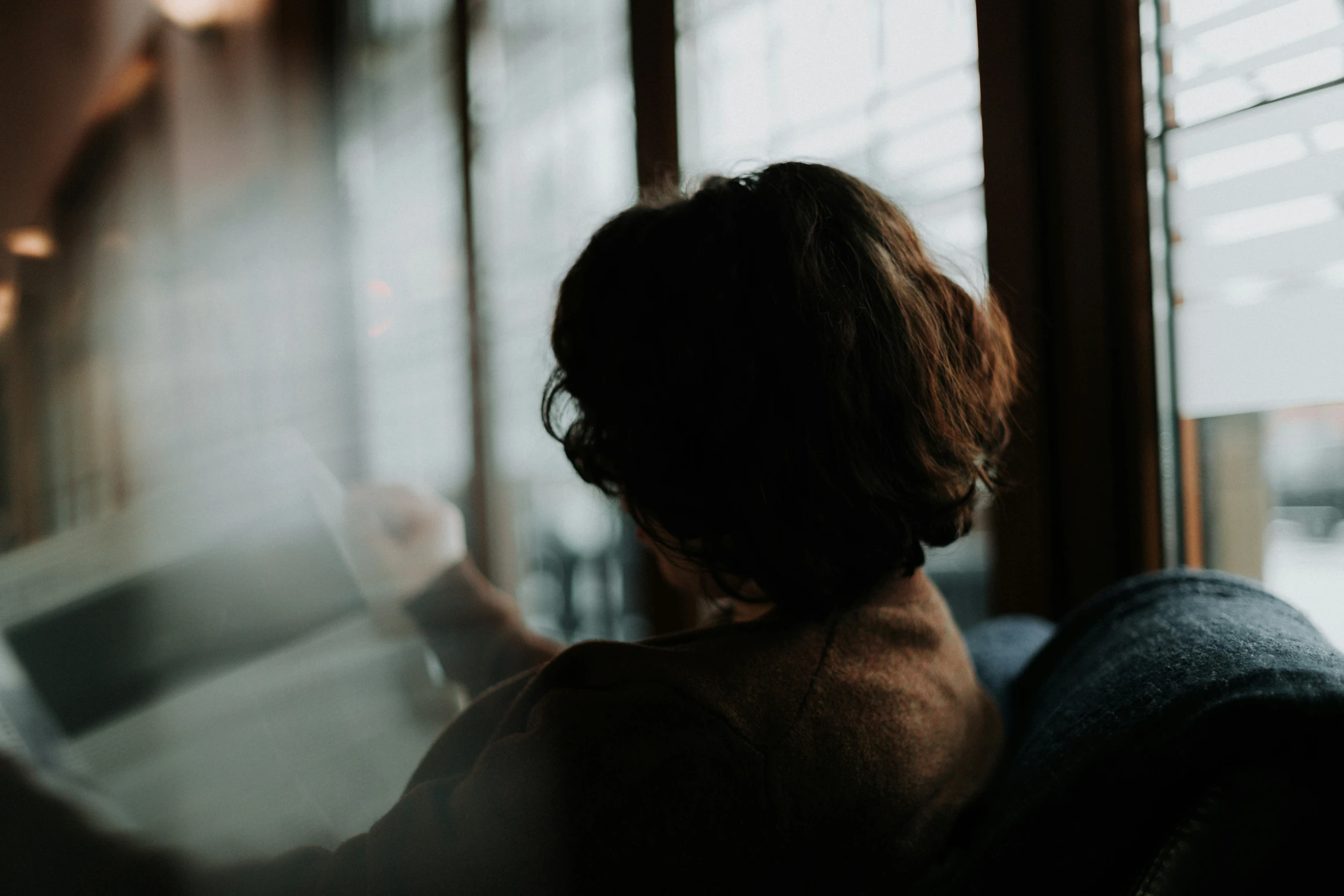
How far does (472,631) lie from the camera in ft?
2.76

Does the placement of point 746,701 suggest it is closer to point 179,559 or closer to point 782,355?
point 782,355

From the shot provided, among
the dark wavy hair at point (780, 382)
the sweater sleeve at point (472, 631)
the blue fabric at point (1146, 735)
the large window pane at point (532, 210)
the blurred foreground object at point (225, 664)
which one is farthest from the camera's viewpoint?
the large window pane at point (532, 210)

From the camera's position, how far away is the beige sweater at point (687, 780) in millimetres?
417

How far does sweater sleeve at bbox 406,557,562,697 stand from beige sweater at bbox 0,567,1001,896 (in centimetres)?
28

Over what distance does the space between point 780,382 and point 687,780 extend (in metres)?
0.22

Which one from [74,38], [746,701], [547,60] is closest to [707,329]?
[746,701]

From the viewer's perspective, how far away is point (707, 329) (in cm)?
47

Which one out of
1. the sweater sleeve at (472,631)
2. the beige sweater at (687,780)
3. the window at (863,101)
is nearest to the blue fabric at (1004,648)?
the window at (863,101)

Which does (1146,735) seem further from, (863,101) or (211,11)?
(211,11)

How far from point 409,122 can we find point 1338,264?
1.39 meters

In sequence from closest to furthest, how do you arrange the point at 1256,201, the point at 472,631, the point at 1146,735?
the point at 1146,735 < the point at 1256,201 < the point at 472,631

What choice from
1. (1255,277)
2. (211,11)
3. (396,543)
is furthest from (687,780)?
(211,11)

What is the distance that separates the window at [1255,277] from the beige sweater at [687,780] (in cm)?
45

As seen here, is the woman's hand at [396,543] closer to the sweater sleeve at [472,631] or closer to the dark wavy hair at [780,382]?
the sweater sleeve at [472,631]
